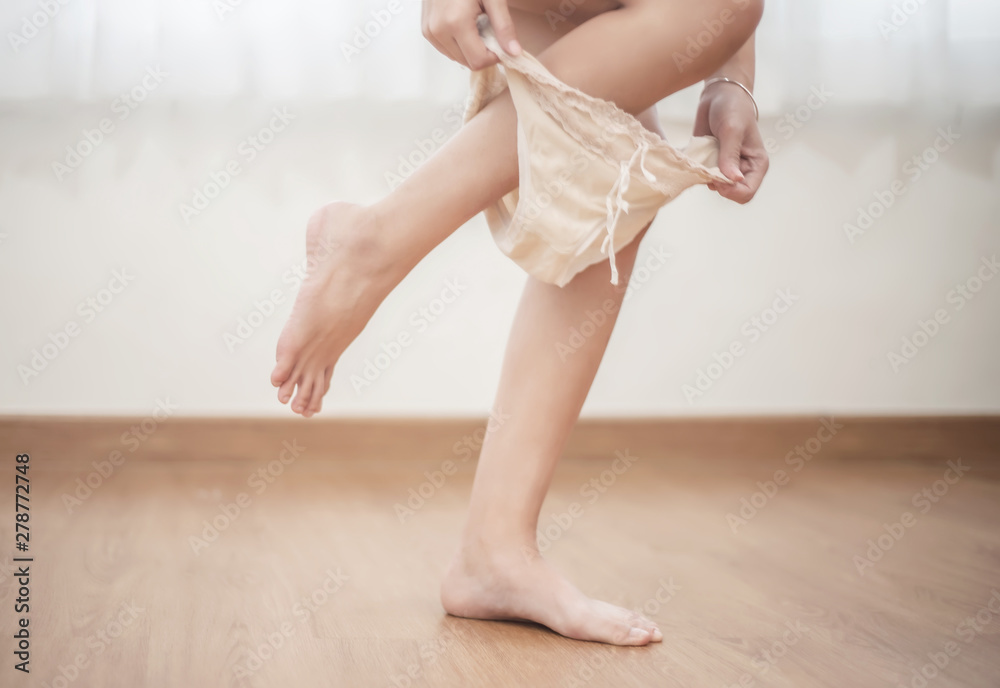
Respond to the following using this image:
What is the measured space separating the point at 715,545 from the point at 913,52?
4.32ft

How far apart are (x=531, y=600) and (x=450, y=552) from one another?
1.15ft

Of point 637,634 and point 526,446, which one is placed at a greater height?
point 526,446

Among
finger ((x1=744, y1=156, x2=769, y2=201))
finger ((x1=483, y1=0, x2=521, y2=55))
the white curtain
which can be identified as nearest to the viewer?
finger ((x1=483, y1=0, x2=521, y2=55))

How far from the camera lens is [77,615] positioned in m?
0.75

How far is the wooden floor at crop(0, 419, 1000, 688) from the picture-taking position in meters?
0.65

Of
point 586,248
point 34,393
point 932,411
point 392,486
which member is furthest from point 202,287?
point 932,411

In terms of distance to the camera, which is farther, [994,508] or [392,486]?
[392,486]

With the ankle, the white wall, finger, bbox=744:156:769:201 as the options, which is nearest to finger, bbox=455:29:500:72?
finger, bbox=744:156:769:201

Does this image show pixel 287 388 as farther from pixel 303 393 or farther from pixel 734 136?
pixel 734 136

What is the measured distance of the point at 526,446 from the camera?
775mm

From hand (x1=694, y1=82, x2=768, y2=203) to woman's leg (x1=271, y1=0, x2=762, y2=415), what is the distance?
0.07m

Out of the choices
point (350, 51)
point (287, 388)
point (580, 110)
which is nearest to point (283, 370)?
point (287, 388)

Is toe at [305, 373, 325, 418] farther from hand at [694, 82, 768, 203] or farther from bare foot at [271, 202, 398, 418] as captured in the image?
hand at [694, 82, 768, 203]

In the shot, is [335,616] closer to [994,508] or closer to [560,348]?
[560,348]
